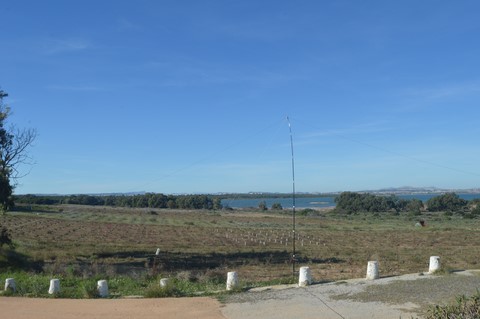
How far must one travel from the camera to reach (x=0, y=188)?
25.5 meters

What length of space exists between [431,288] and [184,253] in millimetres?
22846

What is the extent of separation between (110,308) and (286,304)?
148 inches

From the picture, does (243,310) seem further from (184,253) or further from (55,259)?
(184,253)

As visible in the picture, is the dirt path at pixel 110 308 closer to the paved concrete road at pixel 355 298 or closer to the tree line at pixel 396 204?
the paved concrete road at pixel 355 298

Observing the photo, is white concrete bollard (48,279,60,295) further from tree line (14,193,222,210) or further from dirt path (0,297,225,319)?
tree line (14,193,222,210)

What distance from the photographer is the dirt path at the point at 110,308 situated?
993 cm

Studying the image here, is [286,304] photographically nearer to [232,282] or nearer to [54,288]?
[232,282]

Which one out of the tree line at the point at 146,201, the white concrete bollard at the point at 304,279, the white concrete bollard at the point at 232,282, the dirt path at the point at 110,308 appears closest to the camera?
the dirt path at the point at 110,308

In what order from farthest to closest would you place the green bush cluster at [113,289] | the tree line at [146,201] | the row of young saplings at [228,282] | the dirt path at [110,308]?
the tree line at [146,201] < the row of young saplings at [228,282] < the green bush cluster at [113,289] < the dirt path at [110,308]

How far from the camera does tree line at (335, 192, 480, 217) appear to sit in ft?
403

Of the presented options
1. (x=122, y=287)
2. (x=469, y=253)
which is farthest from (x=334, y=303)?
(x=469, y=253)

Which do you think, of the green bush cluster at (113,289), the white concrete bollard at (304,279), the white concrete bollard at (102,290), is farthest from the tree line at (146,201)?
the white concrete bollard at (304,279)

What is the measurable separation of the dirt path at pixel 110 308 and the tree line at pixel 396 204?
11697 cm

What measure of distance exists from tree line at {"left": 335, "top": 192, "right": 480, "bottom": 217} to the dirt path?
117 metres
